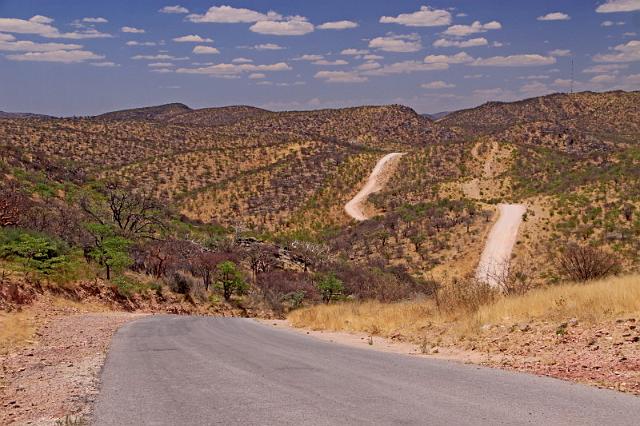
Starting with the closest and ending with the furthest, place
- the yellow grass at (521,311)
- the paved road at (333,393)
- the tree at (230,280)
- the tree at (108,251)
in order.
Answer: the paved road at (333,393) < the yellow grass at (521,311) < the tree at (108,251) < the tree at (230,280)

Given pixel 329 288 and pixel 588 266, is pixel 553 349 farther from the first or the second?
pixel 329 288

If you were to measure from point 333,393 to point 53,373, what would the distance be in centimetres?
526

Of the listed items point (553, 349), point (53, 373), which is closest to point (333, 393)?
point (553, 349)

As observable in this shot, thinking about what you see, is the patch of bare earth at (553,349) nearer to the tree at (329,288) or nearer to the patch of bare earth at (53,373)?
the patch of bare earth at (53,373)

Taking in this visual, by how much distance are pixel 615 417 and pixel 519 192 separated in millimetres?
62171

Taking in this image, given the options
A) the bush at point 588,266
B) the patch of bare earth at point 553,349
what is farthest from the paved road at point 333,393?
the bush at point 588,266

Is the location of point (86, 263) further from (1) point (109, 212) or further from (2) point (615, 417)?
(2) point (615, 417)

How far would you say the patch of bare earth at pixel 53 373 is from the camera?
6.93m

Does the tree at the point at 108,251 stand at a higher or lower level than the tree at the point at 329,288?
higher

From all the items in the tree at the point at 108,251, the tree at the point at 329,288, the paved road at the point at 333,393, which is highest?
the paved road at the point at 333,393

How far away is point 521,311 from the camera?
12289 mm

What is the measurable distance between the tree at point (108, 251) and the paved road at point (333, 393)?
19.4m

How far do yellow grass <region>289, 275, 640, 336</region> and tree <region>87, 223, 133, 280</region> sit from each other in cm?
1613

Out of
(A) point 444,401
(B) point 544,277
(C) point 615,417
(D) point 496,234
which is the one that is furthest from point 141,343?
(D) point 496,234
